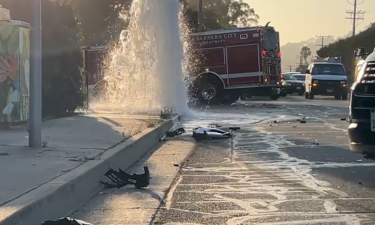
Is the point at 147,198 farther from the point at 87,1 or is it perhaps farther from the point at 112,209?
the point at 87,1

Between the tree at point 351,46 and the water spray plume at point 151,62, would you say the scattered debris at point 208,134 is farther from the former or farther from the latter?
the tree at point 351,46

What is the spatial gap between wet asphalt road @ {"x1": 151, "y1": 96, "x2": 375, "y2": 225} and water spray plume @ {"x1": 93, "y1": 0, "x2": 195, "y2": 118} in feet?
25.7

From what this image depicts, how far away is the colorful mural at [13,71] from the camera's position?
12.3m

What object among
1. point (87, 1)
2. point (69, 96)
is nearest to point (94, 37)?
point (87, 1)

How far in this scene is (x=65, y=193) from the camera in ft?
21.7

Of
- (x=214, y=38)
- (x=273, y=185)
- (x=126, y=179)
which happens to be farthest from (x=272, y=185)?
(x=214, y=38)

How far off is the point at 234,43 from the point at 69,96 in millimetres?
11184

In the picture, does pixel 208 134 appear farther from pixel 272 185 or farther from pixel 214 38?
pixel 214 38

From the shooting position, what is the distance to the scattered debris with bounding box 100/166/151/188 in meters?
7.94

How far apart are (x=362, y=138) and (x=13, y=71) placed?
7.63 m

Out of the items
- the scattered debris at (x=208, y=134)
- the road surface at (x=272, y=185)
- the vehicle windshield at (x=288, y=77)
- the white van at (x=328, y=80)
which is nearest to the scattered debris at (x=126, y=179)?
the road surface at (x=272, y=185)

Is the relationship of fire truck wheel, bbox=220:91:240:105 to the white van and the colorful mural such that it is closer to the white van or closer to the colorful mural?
the white van

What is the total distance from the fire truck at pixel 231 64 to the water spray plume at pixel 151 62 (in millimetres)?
4922

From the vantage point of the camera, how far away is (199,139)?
13.2 metres
